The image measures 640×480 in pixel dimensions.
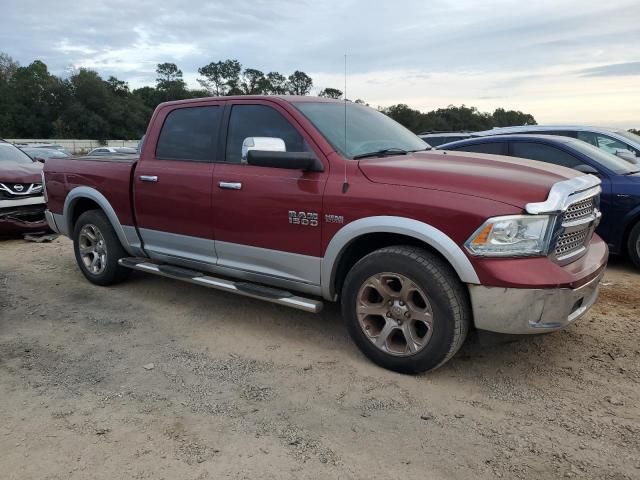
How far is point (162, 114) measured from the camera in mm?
5184

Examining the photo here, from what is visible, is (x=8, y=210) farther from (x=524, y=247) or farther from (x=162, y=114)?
(x=524, y=247)

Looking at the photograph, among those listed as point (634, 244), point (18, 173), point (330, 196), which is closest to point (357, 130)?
point (330, 196)

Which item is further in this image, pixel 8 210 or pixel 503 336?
pixel 8 210

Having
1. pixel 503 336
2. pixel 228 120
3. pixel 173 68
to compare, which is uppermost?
pixel 173 68

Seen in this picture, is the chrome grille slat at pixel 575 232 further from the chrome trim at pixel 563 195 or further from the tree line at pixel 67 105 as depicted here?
the tree line at pixel 67 105

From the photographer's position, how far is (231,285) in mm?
4344

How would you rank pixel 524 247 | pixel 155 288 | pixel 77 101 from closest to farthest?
pixel 524 247 → pixel 155 288 → pixel 77 101

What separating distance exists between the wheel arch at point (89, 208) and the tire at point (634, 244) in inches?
211

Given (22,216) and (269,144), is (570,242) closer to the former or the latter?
(269,144)

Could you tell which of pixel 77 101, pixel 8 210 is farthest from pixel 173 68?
pixel 8 210

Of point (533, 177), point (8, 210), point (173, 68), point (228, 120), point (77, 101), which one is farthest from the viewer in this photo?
point (173, 68)

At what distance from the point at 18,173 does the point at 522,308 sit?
27.5ft

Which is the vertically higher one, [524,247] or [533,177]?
[533,177]

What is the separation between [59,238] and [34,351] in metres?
5.15
